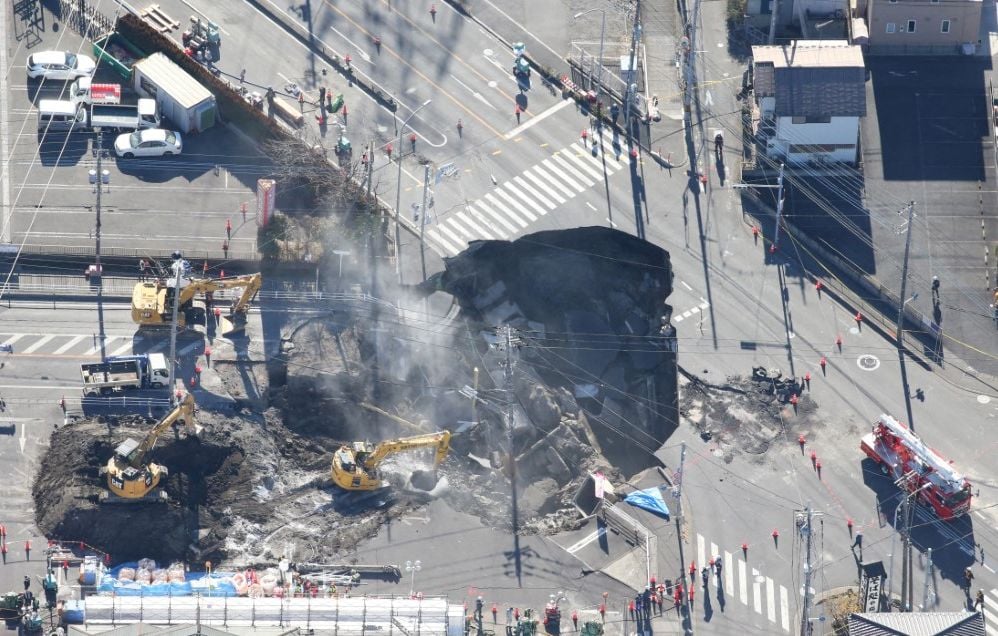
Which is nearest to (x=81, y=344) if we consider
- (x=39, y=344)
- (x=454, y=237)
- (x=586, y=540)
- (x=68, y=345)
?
(x=68, y=345)

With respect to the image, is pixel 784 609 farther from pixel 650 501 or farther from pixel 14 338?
pixel 14 338

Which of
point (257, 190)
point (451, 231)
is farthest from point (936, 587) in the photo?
point (257, 190)

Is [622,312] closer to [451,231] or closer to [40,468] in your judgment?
[451,231]

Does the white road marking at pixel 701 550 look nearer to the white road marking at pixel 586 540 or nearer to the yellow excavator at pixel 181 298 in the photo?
the white road marking at pixel 586 540

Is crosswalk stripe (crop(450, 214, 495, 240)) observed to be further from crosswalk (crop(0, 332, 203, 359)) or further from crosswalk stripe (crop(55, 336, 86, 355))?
crosswalk stripe (crop(55, 336, 86, 355))

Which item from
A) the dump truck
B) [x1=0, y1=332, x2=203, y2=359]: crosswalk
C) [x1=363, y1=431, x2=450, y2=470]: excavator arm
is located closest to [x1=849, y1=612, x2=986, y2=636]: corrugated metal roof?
[x1=363, y1=431, x2=450, y2=470]: excavator arm

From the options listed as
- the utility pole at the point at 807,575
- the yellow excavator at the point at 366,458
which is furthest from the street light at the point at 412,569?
the utility pole at the point at 807,575

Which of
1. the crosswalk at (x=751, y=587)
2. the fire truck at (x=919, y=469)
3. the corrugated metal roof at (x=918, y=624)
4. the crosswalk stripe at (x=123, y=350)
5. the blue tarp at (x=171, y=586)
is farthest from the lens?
the crosswalk stripe at (x=123, y=350)
